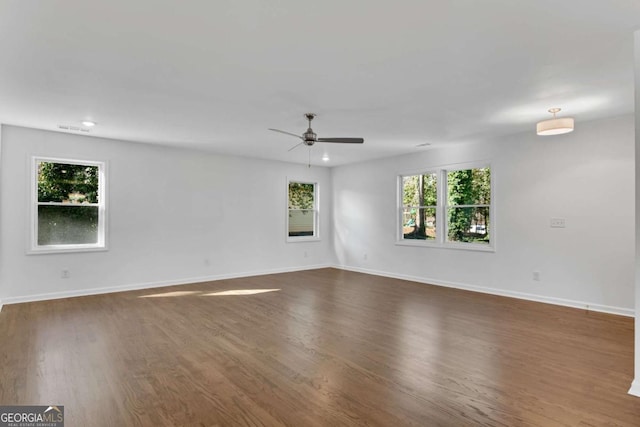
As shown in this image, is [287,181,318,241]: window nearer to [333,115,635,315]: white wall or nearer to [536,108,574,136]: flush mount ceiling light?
[333,115,635,315]: white wall

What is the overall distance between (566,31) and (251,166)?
598 cm

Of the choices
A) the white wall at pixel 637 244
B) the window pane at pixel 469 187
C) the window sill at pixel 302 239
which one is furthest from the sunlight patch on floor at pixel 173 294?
the white wall at pixel 637 244

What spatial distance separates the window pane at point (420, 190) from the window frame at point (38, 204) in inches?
221

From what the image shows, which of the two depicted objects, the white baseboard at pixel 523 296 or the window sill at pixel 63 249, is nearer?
the white baseboard at pixel 523 296

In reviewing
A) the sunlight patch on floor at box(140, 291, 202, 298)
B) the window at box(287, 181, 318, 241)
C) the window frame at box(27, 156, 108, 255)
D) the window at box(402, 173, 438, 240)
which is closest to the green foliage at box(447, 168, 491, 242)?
the window at box(402, 173, 438, 240)

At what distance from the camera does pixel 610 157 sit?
14.6 feet

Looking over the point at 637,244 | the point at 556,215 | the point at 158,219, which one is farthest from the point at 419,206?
the point at 158,219

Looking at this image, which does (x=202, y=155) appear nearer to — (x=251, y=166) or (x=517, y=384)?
(x=251, y=166)

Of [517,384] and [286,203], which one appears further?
[286,203]

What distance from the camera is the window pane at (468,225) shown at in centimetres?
582

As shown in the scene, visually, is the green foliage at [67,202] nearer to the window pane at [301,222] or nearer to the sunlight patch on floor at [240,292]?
the sunlight patch on floor at [240,292]

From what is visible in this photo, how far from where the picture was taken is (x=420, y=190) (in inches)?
271

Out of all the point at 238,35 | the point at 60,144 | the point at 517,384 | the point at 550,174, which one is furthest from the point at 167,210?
the point at 550,174

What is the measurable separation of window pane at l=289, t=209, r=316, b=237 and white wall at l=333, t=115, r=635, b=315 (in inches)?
108
